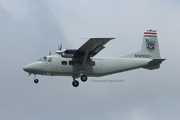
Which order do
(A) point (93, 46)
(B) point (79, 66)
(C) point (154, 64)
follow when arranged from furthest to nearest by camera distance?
(C) point (154, 64), (B) point (79, 66), (A) point (93, 46)

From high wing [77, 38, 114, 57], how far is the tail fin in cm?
429

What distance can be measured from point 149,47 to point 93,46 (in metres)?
7.16

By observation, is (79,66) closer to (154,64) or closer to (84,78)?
(84,78)

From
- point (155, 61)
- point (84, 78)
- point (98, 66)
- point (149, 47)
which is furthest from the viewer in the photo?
point (149, 47)

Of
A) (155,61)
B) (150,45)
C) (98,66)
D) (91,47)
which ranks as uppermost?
(150,45)

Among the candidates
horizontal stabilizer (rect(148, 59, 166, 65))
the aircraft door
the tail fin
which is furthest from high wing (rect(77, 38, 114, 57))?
horizontal stabilizer (rect(148, 59, 166, 65))

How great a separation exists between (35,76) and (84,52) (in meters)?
4.97

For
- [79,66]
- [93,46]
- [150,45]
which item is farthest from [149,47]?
[79,66]

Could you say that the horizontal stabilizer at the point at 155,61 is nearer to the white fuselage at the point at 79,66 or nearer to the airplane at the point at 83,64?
the airplane at the point at 83,64

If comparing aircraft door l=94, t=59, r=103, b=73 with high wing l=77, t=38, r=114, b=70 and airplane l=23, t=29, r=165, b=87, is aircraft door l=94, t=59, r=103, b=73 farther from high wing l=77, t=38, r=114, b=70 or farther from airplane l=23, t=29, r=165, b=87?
high wing l=77, t=38, r=114, b=70

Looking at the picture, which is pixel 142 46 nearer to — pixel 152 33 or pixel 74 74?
pixel 152 33

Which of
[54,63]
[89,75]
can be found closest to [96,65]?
[89,75]

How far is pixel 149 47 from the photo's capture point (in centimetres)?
4647

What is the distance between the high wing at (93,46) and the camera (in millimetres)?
40406
